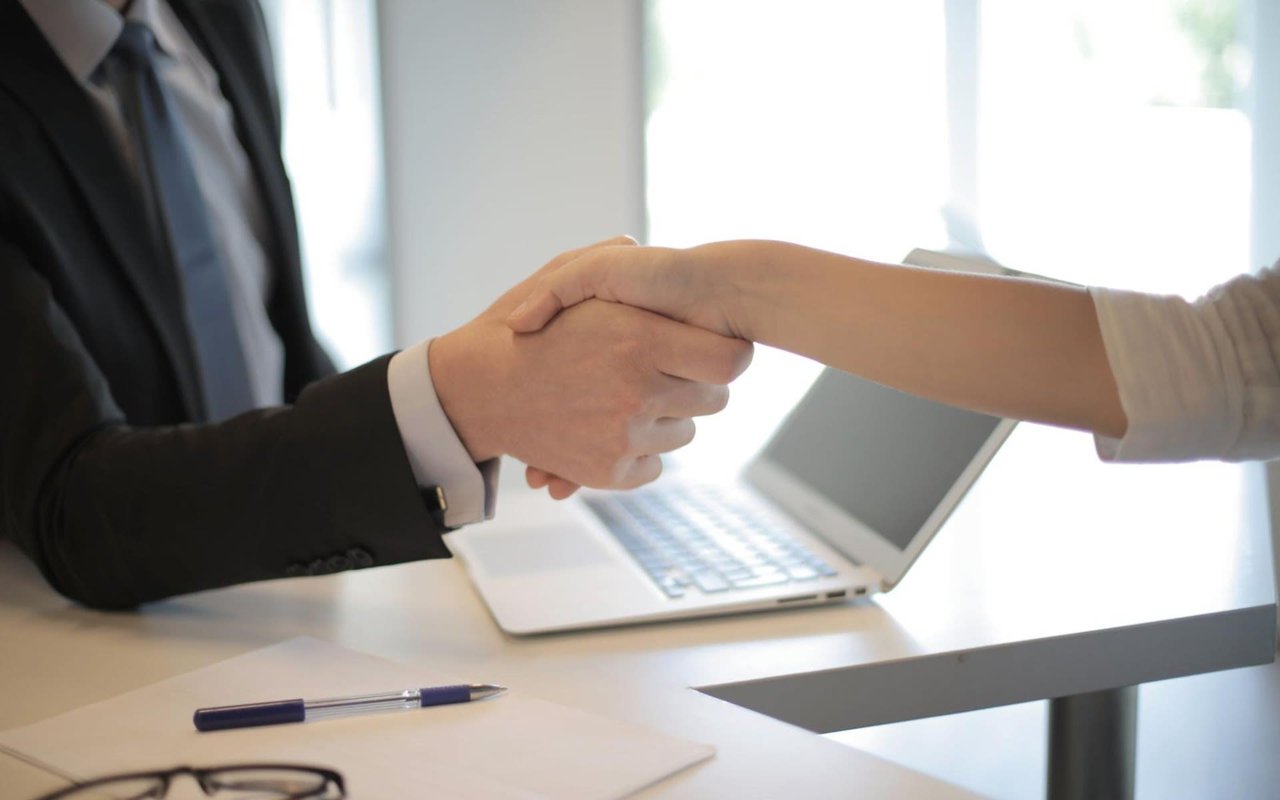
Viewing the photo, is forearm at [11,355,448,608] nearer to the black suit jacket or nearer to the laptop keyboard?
the black suit jacket

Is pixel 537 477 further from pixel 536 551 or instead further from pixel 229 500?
pixel 229 500

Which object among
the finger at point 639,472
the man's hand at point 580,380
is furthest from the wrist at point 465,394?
the finger at point 639,472

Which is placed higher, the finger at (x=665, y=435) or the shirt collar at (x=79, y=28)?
the shirt collar at (x=79, y=28)

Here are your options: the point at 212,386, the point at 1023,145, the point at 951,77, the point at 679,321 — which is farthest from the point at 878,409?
the point at 951,77

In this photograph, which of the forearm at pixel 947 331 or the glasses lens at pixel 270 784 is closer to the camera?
the glasses lens at pixel 270 784

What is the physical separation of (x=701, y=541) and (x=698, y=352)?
7.6 inches

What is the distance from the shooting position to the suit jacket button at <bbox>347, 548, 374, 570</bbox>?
0.92 metres

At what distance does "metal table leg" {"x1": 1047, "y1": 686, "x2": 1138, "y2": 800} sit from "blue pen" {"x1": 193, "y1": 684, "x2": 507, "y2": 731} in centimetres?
54

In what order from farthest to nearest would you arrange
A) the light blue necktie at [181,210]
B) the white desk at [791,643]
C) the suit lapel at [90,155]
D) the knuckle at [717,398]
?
1. the light blue necktie at [181,210]
2. the suit lapel at [90,155]
3. the knuckle at [717,398]
4. the white desk at [791,643]

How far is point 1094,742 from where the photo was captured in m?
1.03

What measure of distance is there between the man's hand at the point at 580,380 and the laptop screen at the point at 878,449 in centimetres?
16

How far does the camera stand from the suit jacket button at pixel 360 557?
36.2 inches

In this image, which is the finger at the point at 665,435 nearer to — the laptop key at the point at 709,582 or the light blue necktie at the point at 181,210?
the laptop key at the point at 709,582

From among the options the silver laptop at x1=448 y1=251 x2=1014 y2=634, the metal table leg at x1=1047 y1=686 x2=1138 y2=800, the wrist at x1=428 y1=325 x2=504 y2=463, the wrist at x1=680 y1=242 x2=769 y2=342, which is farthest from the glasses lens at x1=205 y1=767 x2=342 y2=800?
the metal table leg at x1=1047 y1=686 x2=1138 y2=800
